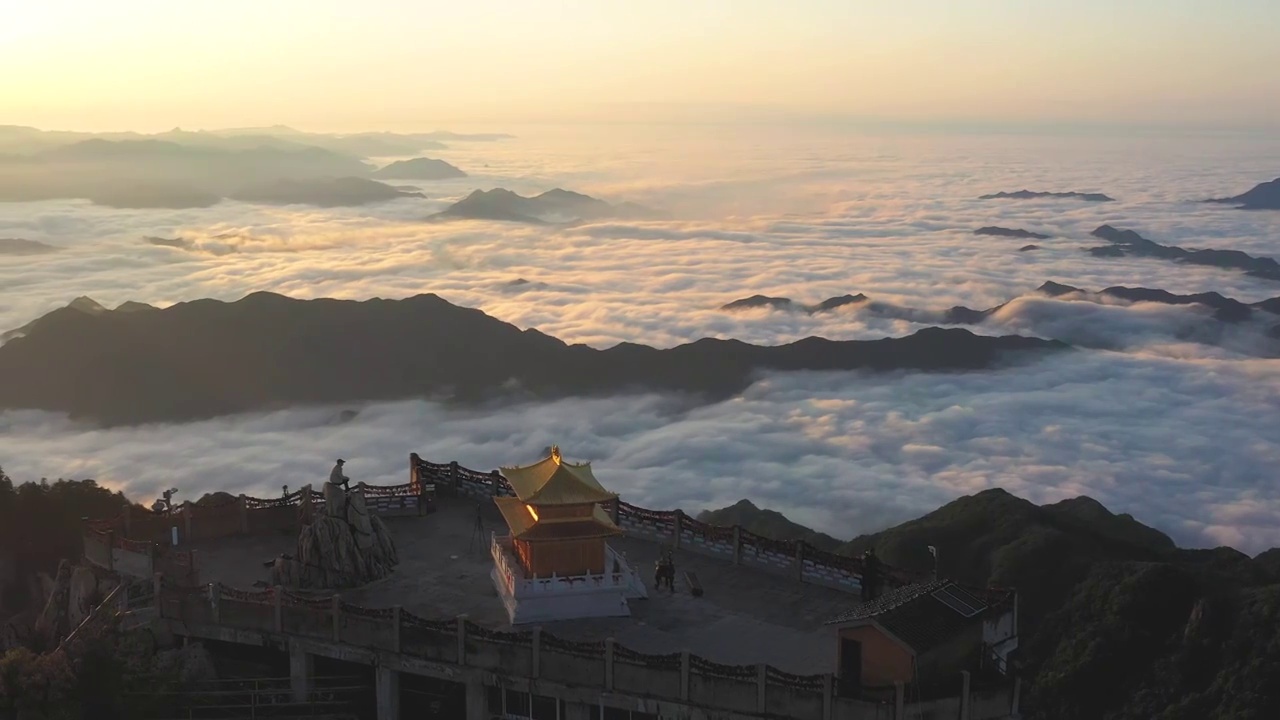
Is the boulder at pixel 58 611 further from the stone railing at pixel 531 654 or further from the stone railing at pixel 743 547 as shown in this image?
the stone railing at pixel 743 547

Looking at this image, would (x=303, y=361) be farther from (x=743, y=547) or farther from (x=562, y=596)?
(x=562, y=596)

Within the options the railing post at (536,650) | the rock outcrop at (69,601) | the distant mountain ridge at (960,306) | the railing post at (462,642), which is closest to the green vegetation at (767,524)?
the rock outcrop at (69,601)

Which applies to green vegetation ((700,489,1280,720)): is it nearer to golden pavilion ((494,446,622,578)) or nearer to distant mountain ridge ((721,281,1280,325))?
golden pavilion ((494,446,622,578))

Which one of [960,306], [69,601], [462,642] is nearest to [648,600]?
[462,642]

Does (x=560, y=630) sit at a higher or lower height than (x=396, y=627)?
lower

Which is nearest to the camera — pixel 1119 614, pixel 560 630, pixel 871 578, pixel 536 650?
pixel 536 650

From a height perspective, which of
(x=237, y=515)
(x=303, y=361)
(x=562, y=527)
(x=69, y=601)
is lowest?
(x=303, y=361)

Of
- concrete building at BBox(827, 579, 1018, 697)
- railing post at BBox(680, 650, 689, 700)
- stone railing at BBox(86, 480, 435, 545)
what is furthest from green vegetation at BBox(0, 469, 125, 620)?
concrete building at BBox(827, 579, 1018, 697)
